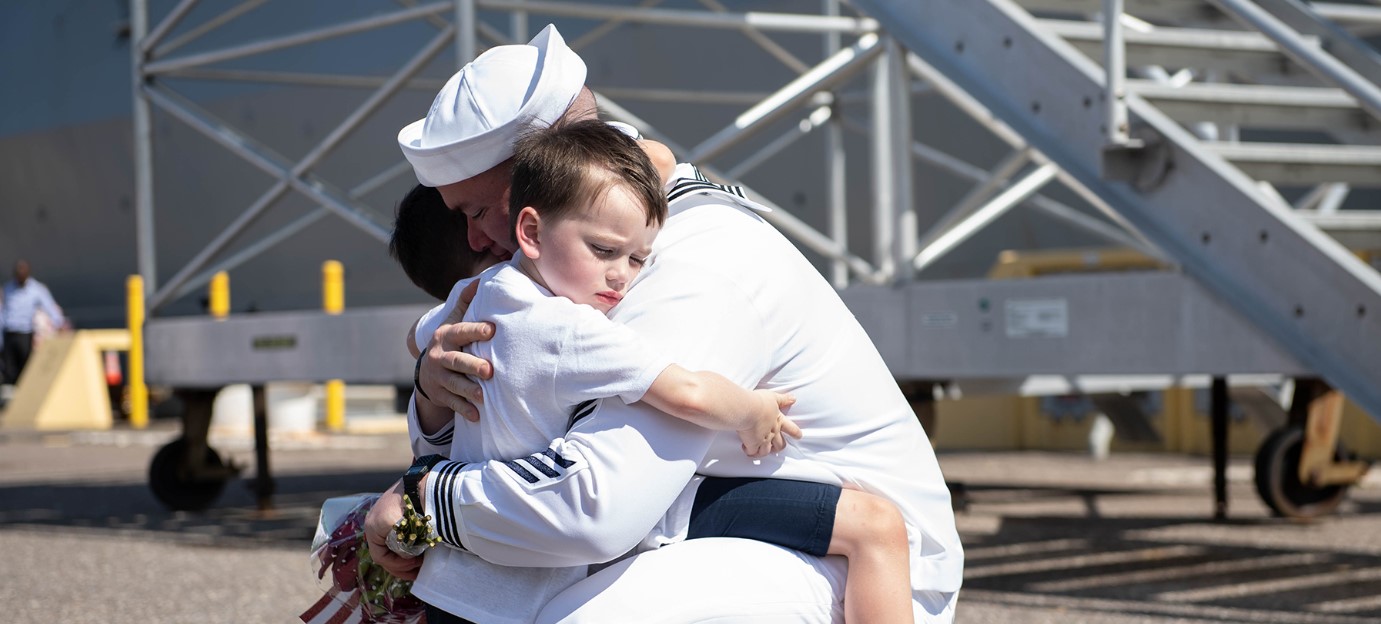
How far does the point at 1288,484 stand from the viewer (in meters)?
7.07

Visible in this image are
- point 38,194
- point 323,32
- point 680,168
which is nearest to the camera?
point 680,168

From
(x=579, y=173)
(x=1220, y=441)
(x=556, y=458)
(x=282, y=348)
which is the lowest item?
(x=1220, y=441)

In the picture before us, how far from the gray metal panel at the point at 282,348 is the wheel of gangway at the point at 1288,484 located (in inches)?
149

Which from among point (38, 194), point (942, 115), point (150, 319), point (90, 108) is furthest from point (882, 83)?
point (38, 194)

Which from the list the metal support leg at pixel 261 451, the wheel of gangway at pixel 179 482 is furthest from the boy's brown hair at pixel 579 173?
the wheel of gangway at pixel 179 482

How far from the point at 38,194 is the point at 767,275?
20.2m

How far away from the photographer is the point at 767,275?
6.63 ft

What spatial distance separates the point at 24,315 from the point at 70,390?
5.94 feet

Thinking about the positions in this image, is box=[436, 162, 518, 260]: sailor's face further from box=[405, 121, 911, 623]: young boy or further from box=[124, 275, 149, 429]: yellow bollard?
box=[124, 275, 149, 429]: yellow bollard

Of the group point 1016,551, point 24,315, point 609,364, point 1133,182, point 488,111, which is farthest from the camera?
point 24,315

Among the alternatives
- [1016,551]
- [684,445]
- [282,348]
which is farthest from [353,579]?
[282,348]

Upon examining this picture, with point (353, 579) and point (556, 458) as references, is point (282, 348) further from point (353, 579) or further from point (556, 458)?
point (556, 458)

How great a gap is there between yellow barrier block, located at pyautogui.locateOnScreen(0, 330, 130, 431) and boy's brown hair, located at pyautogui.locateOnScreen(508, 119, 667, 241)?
16.2m

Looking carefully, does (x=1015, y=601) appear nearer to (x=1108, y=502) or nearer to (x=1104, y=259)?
(x=1108, y=502)
